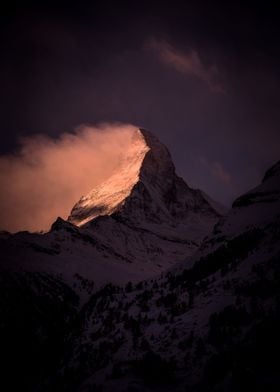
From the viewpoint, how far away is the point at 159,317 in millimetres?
15281

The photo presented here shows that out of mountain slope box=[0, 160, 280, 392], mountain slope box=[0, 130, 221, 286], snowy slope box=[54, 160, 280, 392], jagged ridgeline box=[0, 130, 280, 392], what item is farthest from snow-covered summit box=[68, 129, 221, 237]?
snowy slope box=[54, 160, 280, 392]

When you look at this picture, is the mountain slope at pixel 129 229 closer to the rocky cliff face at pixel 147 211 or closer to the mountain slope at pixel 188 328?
the rocky cliff face at pixel 147 211

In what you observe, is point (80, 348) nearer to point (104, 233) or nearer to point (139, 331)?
point (139, 331)

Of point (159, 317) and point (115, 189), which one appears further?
point (115, 189)

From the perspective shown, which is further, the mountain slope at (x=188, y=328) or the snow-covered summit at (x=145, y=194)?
the snow-covered summit at (x=145, y=194)

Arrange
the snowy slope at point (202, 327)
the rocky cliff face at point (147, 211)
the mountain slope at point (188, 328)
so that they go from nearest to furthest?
1. the snowy slope at point (202, 327)
2. the mountain slope at point (188, 328)
3. the rocky cliff face at point (147, 211)

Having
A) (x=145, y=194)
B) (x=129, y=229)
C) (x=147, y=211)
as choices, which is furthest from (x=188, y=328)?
(x=145, y=194)

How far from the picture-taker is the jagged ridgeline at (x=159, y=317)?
920 cm

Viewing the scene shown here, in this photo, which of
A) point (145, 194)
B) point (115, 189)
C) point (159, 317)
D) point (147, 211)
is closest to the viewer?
point (159, 317)

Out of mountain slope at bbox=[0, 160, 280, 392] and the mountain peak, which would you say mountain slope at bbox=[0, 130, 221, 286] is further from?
mountain slope at bbox=[0, 160, 280, 392]

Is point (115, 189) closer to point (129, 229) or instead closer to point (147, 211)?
point (147, 211)

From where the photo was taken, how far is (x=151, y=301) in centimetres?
1889

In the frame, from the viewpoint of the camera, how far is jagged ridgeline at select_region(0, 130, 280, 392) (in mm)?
9203

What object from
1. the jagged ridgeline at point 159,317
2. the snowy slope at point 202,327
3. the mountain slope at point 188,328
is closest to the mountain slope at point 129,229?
the jagged ridgeline at point 159,317
